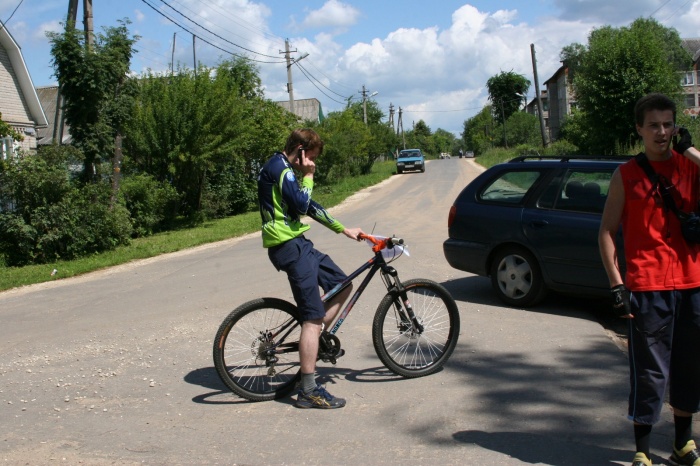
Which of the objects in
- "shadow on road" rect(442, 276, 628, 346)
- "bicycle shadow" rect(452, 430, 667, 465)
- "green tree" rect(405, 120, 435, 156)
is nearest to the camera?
"bicycle shadow" rect(452, 430, 667, 465)

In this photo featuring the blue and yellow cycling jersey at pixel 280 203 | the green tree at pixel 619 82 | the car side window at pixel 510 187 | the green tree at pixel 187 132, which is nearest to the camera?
the blue and yellow cycling jersey at pixel 280 203

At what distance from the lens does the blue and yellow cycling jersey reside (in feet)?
14.5

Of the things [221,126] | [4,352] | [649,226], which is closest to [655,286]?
[649,226]

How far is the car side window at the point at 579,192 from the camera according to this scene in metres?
6.68

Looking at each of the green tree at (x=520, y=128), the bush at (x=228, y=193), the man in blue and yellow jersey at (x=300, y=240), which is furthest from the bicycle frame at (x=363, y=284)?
the green tree at (x=520, y=128)

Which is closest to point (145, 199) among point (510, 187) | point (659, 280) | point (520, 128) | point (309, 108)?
point (510, 187)

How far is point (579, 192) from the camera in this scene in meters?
6.83

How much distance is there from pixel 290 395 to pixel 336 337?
548 millimetres

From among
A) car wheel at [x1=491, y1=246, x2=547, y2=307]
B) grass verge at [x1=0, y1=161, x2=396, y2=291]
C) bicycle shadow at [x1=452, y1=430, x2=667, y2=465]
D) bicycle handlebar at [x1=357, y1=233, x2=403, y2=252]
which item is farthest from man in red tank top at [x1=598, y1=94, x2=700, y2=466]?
grass verge at [x1=0, y1=161, x2=396, y2=291]

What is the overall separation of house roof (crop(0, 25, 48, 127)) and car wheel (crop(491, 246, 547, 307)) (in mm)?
22686

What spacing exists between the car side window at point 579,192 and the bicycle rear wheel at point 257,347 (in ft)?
11.4

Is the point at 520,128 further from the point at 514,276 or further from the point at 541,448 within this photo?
the point at 541,448

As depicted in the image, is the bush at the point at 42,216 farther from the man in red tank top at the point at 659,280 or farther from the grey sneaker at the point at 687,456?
the grey sneaker at the point at 687,456

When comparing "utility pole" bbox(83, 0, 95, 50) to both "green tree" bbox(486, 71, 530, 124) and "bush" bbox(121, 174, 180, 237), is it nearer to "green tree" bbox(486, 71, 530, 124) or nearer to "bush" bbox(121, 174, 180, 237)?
"bush" bbox(121, 174, 180, 237)
